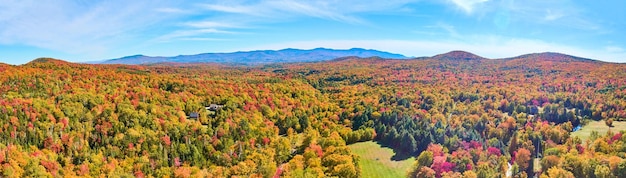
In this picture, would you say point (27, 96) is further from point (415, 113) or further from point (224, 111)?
point (415, 113)

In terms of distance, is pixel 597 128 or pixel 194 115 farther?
pixel 194 115

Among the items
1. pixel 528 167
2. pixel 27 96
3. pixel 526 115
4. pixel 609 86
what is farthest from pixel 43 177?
pixel 609 86

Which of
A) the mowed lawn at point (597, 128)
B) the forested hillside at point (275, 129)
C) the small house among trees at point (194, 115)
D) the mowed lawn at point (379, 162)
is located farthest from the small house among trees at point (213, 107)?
the mowed lawn at point (597, 128)

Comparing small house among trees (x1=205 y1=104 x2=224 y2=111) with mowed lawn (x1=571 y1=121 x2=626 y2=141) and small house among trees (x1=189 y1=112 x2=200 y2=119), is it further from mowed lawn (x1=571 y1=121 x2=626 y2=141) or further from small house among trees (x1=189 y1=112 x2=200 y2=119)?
mowed lawn (x1=571 y1=121 x2=626 y2=141)

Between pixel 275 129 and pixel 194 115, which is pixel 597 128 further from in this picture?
pixel 194 115

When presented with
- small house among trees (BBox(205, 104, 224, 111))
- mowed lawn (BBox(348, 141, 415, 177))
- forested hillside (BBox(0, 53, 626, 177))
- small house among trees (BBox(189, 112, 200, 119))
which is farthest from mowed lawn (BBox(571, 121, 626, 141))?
small house among trees (BBox(205, 104, 224, 111))

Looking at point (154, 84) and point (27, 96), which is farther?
point (154, 84)

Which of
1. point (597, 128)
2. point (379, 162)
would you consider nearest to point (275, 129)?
point (379, 162)
